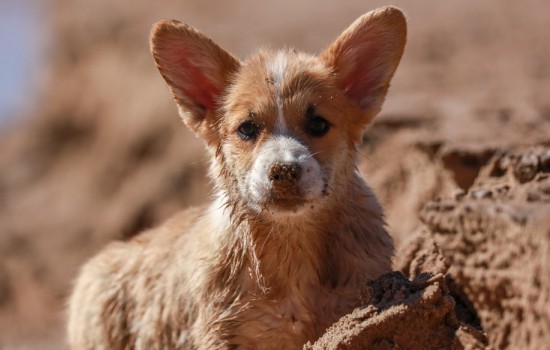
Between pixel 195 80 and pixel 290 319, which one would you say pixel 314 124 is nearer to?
pixel 195 80

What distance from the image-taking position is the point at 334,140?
4.82 metres

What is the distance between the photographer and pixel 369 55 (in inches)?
205

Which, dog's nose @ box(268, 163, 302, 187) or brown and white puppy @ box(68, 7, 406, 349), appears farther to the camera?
brown and white puppy @ box(68, 7, 406, 349)

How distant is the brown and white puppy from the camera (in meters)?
4.61

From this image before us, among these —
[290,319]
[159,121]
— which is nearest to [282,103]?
[290,319]

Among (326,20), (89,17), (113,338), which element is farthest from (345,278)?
(89,17)

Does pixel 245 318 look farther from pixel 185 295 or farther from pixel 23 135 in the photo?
pixel 23 135

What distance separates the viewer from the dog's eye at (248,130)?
4.80 metres

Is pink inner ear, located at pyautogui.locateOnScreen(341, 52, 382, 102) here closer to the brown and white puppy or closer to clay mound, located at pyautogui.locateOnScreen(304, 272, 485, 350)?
the brown and white puppy

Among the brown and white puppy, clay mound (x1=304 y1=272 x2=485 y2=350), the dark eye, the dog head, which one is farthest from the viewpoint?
the dark eye

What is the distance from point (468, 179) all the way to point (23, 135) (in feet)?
36.0

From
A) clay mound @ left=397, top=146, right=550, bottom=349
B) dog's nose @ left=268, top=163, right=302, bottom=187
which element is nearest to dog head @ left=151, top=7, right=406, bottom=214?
dog's nose @ left=268, top=163, right=302, bottom=187

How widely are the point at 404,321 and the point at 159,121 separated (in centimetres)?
789

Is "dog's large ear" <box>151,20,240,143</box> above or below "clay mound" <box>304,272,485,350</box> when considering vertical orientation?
above
